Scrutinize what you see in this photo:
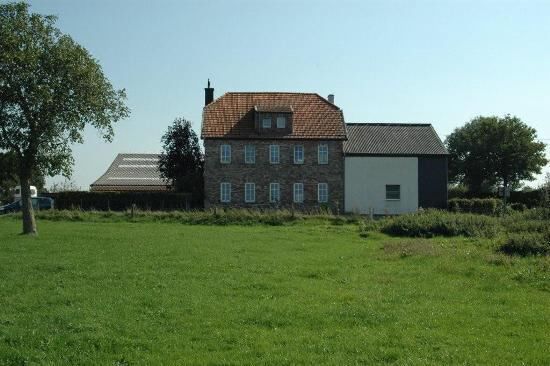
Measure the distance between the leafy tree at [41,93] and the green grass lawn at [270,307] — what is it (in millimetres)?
7631

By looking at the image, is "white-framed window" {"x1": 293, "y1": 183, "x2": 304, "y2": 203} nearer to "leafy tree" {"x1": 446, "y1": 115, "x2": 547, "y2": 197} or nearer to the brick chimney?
the brick chimney

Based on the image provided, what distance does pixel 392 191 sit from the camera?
5172 cm

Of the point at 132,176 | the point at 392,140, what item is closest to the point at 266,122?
the point at 392,140

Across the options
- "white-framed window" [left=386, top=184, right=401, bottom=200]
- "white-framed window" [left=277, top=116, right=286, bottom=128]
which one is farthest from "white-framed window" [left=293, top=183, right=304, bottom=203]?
"white-framed window" [left=386, top=184, right=401, bottom=200]

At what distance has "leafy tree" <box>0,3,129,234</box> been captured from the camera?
82.8 ft

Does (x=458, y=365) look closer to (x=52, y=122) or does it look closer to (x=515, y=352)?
(x=515, y=352)

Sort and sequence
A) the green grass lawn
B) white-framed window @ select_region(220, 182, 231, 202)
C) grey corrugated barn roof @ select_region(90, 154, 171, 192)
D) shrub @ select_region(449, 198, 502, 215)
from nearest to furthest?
the green grass lawn, shrub @ select_region(449, 198, 502, 215), white-framed window @ select_region(220, 182, 231, 202), grey corrugated barn roof @ select_region(90, 154, 171, 192)

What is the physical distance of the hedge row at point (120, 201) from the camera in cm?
4706

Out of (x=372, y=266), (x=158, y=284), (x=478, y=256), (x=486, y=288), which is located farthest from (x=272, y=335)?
(x=478, y=256)

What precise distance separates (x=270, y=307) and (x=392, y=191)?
137 ft

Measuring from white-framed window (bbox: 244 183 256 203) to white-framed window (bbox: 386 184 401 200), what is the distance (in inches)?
424

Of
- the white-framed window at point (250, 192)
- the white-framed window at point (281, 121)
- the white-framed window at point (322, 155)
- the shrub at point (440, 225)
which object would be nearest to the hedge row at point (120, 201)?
the white-framed window at point (250, 192)

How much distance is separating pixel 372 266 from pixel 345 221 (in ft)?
63.9

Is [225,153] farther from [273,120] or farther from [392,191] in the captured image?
[392,191]
